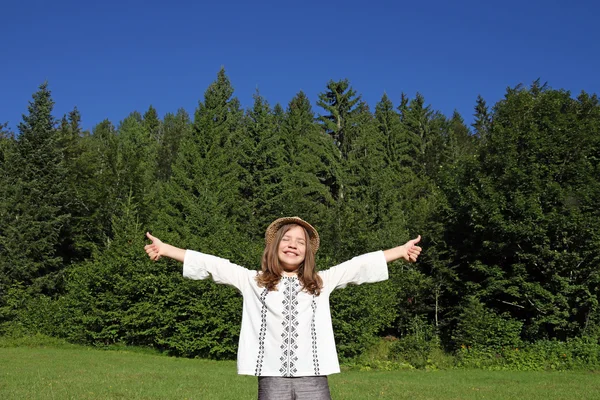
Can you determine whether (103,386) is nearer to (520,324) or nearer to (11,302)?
(520,324)

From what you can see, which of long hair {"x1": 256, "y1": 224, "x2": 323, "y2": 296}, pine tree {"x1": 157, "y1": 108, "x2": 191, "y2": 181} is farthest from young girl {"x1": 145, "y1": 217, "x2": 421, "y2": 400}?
pine tree {"x1": 157, "y1": 108, "x2": 191, "y2": 181}

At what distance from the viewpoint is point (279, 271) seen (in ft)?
11.3

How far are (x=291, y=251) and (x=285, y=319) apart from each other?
16.4 inches

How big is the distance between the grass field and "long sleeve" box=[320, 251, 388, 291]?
751 cm

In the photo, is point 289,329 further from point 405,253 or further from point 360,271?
point 405,253

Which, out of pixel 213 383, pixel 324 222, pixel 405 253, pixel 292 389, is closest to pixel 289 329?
pixel 292 389

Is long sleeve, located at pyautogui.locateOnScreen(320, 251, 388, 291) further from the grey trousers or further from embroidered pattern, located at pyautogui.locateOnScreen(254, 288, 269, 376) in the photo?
the grey trousers

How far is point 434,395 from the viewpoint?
11484mm

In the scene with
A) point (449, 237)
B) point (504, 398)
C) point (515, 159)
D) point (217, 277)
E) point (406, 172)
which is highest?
point (406, 172)

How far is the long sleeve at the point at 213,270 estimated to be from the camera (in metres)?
3.50

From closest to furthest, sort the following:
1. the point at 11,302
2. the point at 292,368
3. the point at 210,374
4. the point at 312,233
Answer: the point at 292,368, the point at 312,233, the point at 210,374, the point at 11,302

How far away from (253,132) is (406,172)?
10759 millimetres

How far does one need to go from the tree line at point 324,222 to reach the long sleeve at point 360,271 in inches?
664

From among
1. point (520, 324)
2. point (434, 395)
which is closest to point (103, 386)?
point (434, 395)
